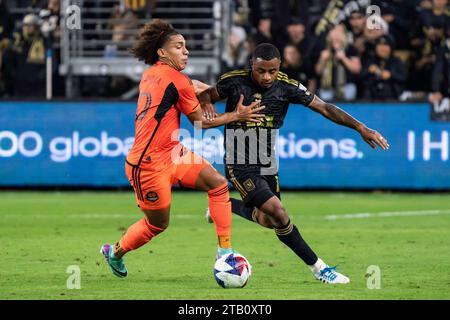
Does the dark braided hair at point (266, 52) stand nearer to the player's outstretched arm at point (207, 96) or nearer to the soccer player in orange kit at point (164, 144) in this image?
the soccer player in orange kit at point (164, 144)

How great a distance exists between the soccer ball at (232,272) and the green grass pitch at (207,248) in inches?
3.8

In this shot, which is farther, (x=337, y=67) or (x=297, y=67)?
(x=337, y=67)

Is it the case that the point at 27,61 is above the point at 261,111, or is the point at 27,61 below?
below

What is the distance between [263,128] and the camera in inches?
414

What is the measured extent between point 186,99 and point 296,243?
156 cm

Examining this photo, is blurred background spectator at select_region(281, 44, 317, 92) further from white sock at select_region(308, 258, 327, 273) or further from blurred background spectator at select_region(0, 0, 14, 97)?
white sock at select_region(308, 258, 327, 273)

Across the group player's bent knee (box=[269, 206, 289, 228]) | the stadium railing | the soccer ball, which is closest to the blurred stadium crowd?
the stadium railing

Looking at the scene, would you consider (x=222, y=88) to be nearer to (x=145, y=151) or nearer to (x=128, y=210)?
(x=145, y=151)

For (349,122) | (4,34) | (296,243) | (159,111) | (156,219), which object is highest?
(159,111)

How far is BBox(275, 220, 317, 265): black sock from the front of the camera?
9891 millimetres

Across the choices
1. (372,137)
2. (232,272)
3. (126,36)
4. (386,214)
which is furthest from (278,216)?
(126,36)

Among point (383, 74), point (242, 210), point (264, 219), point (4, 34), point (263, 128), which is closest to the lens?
point (263, 128)

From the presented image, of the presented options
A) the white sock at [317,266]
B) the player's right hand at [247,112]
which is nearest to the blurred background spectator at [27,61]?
the player's right hand at [247,112]

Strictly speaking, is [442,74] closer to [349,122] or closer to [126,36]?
[126,36]
